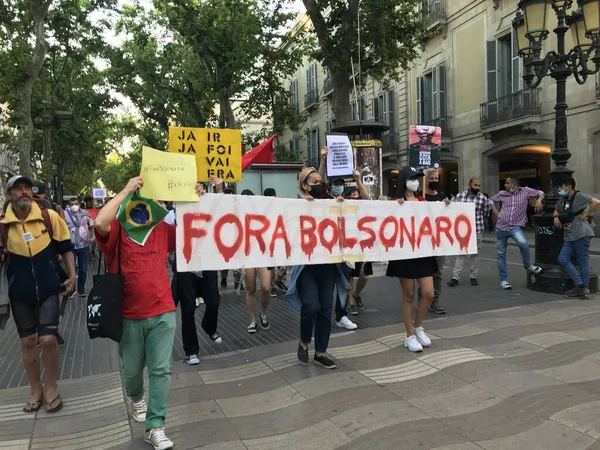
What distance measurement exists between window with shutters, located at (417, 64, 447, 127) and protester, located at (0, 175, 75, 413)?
22482 mm

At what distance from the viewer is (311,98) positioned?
37.4 metres

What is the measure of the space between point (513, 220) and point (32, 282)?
7152mm

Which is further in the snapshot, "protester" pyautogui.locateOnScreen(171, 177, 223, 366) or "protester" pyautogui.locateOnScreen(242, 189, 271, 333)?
"protester" pyautogui.locateOnScreen(242, 189, 271, 333)

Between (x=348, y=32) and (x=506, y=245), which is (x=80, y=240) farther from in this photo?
(x=348, y=32)

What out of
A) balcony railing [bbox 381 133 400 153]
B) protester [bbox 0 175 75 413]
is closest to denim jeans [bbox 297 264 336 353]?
protester [bbox 0 175 75 413]

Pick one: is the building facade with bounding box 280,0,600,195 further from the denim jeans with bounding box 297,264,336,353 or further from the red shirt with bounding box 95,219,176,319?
the red shirt with bounding box 95,219,176,319

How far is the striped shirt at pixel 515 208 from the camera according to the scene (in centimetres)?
819

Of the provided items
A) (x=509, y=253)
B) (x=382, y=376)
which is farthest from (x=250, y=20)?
(x=382, y=376)

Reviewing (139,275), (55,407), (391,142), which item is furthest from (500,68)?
(55,407)

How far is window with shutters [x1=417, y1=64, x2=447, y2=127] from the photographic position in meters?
24.0

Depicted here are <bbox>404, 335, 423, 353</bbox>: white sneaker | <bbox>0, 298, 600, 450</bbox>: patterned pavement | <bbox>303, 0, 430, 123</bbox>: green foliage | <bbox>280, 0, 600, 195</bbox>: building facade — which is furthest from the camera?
<bbox>280, 0, 600, 195</bbox>: building facade

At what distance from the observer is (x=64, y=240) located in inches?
161

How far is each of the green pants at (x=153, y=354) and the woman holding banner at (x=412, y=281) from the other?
253 cm

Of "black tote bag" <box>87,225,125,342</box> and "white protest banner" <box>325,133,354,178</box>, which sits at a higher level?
"white protest banner" <box>325,133,354,178</box>
